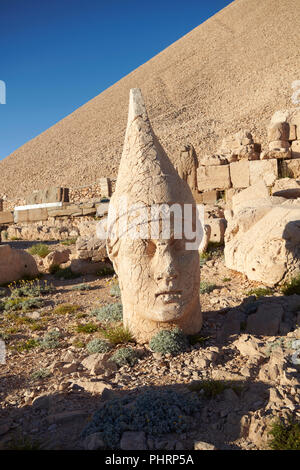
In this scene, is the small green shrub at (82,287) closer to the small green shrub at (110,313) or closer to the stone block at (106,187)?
the small green shrub at (110,313)

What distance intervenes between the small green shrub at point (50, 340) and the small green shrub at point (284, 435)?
2758 mm

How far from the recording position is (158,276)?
369cm

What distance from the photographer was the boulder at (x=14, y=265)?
24.1 feet

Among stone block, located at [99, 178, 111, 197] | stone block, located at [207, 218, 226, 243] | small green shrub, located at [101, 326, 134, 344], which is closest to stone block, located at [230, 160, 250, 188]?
stone block, located at [207, 218, 226, 243]

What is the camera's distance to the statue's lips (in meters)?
3.73

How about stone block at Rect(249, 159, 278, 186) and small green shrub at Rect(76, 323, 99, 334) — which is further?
stone block at Rect(249, 159, 278, 186)

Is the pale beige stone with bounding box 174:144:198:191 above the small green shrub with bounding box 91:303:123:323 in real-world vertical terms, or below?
above

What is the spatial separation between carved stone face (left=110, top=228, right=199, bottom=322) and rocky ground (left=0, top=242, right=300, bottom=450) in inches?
18.5

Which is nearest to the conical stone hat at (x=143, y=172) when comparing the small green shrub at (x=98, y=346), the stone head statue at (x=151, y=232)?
the stone head statue at (x=151, y=232)

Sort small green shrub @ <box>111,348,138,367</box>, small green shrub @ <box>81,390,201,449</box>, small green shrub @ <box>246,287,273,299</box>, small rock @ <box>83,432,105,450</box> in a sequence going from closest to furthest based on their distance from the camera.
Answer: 1. small rock @ <box>83,432,105,450</box>
2. small green shrub @ <box>81,390,201,449</box>
3. small green shrub @ <box>111,348,138,367</box>
4. small green shrub @ <box>246,287,273,299</box>

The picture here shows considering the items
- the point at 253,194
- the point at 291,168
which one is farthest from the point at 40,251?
the point at 291,168

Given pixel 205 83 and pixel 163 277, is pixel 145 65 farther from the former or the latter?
pixel 163 277

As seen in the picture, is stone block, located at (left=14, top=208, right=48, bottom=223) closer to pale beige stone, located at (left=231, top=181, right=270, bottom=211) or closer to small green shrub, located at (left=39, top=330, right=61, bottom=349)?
pale beige stone, located at (left=231, top=181, right=270, bottom=211)

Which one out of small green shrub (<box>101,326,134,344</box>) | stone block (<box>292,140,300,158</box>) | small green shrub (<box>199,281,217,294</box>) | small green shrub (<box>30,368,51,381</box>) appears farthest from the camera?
stone block (<box>292,140,300,158</box>)
